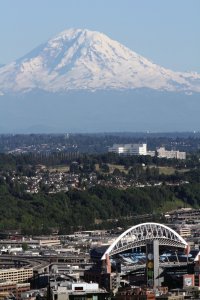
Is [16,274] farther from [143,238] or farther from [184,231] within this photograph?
[184,231]

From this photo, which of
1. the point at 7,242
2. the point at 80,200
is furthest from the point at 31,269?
the point at 80,200

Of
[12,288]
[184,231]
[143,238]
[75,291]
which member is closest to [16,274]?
[12,288]

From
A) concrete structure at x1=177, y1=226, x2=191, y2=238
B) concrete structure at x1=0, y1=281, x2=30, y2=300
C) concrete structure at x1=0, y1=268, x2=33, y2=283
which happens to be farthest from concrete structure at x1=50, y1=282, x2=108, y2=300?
concrete structure at x1=177, y1=226, x2=191, y2=238

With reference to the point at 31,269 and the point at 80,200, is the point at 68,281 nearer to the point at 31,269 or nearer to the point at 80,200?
the point at 31,269

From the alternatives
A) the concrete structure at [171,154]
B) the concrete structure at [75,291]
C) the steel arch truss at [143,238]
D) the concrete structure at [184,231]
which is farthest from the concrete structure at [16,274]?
the concrete structure at [171,154]

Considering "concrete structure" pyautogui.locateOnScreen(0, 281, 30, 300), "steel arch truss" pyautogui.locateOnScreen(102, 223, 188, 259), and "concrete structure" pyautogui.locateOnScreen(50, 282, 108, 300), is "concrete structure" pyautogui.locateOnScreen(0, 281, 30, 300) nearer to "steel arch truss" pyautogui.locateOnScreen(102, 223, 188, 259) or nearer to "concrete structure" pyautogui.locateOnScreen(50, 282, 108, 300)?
"concrete structure" pyautogui.locateOnScreen(50, 282, 108, 300)

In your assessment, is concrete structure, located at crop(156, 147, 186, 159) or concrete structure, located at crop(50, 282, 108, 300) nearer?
concrete structure, located at crop(50, 282, 108, 300)
